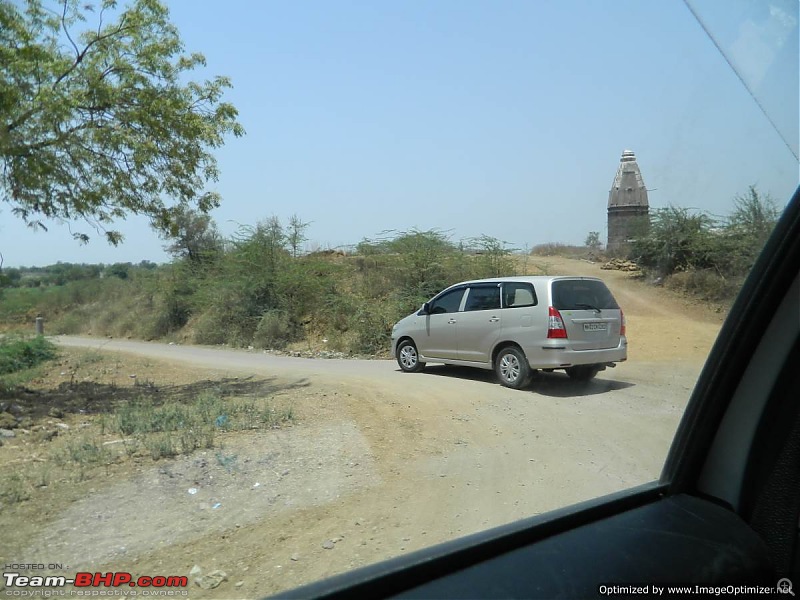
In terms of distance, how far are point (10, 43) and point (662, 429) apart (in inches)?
410

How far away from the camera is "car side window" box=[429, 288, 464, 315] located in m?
13.1

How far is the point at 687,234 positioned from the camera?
1277 cm

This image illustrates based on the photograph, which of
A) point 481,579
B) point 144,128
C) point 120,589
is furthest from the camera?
point 144,128

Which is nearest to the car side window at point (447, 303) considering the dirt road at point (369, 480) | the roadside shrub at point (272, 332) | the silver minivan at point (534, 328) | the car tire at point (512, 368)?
the silver minivan at point (534, 328)

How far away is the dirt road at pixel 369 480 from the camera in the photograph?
4.89m

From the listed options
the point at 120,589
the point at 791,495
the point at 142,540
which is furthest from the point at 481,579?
the point at 142,540

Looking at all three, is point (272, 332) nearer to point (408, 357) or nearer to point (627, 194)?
point (408, 357)

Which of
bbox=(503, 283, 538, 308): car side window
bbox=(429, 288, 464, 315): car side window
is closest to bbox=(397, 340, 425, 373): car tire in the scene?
bbox=(429, 288, 464, 315): car side window

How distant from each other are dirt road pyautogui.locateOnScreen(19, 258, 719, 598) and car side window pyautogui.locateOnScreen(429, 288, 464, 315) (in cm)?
189

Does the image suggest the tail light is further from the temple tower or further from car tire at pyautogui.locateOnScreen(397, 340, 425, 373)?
car tire at pyautogui.locateOnScreen(397, 340, 425, 373)

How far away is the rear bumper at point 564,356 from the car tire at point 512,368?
0.55 ft

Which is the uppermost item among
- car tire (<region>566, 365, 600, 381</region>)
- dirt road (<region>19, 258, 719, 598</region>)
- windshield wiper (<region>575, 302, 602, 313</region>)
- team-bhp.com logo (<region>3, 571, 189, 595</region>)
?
windshield wiper (<region>575, 302, 602, 313</region>)

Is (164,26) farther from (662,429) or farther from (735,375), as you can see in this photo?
(735,375)

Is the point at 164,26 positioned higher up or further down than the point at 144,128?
higher up
